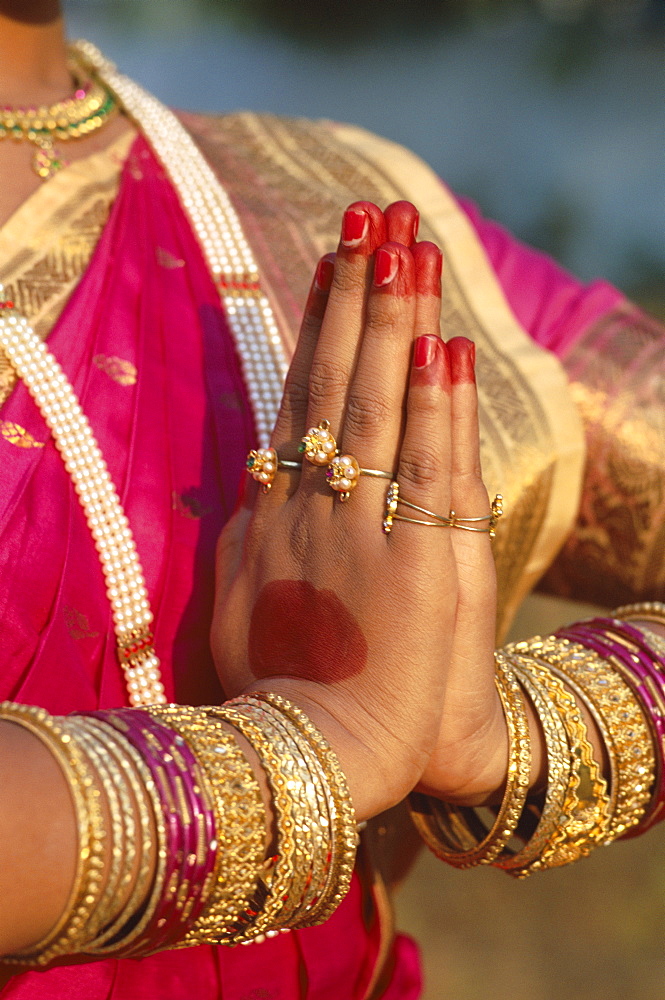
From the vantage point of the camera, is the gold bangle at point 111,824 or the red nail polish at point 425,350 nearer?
the gold bangle at point 111,824

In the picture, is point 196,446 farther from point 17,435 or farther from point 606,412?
point 606,412

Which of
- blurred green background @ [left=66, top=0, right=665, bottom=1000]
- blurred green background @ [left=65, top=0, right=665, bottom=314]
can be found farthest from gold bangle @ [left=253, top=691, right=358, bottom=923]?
blurred green background @ [left=65, top=0, right=665, bottom=314]

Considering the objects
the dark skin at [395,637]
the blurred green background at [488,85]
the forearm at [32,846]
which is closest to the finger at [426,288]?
the dark skin at [395,637]

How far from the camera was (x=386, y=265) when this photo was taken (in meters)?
0.62

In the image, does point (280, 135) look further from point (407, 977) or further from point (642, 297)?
point (642, 297)

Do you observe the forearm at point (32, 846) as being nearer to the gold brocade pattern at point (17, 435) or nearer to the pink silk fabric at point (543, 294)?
the gold brocade pattern at point (17, 435)

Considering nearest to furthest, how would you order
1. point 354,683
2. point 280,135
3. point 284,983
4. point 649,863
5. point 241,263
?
point 354,683 < point 284,983 < point 241,263 < point 280,135 < point 649,863

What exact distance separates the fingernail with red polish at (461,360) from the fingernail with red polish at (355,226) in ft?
0.30

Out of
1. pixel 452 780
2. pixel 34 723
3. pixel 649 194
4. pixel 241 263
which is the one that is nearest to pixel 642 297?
pixel 649 194

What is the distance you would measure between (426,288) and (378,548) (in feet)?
0.59

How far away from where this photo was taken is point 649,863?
6.40ft

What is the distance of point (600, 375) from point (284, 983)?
64 cm

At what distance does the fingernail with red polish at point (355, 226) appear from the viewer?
62 cm

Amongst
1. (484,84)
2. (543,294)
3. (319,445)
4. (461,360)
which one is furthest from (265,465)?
(484,84)
